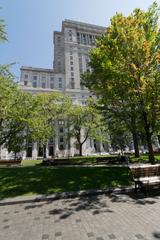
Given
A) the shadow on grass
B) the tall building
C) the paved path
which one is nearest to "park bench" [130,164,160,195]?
the shadow on grass

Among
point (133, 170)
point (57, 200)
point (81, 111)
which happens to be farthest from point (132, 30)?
point (81, 111)

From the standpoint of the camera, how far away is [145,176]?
840cm

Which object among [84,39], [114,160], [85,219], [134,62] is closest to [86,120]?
[114,160]

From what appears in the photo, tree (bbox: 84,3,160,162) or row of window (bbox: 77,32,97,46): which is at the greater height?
row of window (bbox: 77,32,97,46)

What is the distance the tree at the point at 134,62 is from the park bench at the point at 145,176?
208 inches

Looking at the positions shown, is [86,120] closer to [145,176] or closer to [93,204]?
[145,176]

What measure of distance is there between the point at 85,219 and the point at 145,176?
4325 mm

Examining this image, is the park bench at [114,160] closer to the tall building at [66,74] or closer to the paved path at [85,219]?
the paved path at [85,219]

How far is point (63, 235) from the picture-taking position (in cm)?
446

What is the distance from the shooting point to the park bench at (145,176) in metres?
7.72

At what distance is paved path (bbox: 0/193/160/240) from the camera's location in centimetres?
445

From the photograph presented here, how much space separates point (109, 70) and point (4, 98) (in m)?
8.95

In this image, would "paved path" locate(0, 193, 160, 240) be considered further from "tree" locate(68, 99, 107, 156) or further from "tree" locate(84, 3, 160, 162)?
"tree" locate(68, 99, 107, 156)

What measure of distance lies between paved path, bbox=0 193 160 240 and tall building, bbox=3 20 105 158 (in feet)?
166
